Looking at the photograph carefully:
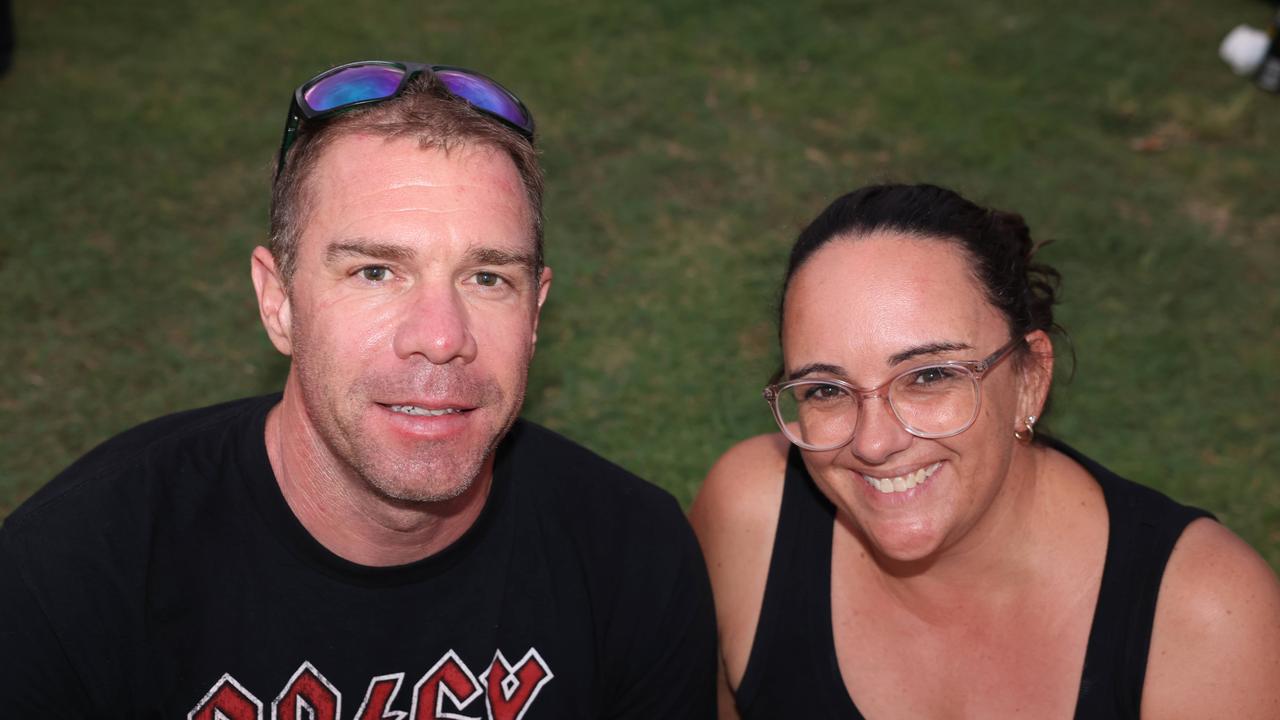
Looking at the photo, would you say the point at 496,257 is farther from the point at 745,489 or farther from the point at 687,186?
the point at 687,186

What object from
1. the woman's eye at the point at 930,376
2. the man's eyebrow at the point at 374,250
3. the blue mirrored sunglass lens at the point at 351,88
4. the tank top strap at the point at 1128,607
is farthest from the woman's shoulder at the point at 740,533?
the blue mirrored sunglass lens at the point at 351,88

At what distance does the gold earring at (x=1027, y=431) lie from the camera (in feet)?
10.0

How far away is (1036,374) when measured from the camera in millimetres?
3082

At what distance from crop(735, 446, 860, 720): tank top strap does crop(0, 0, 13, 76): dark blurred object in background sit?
6136 mm

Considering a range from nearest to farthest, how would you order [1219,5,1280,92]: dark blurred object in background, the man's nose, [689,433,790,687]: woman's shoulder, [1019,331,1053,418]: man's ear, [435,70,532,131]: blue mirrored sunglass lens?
1. the man's nose
2. [435,70,532,131]: blue mirrored sunglass lens
3. [1019,331,1053,418]: man's ear
4. [689,433,790,687]: woman's shoulder
5. [1219,5,1280,92]: dark blurred object in background

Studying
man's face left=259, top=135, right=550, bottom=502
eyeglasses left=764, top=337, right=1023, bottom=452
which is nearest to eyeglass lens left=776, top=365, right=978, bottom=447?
eyeglasses left=764, top=337, right=1023, bottom=452

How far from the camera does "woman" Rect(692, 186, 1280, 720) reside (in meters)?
2.85

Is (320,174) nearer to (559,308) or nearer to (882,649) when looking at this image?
(882,649)

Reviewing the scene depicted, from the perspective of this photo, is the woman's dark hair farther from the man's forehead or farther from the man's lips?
the man's lips

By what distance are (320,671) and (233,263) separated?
12.1 ft

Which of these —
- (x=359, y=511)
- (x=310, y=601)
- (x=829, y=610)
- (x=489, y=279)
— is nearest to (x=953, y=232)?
(x=829, y=610)

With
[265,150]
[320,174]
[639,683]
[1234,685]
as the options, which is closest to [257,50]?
[265,150]

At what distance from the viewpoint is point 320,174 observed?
2709 mm

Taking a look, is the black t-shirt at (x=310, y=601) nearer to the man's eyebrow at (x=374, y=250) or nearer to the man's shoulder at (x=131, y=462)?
the man's shoulder at (x=131, y=462)
